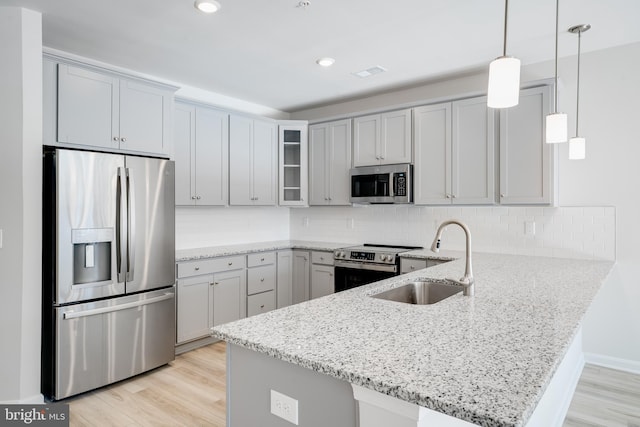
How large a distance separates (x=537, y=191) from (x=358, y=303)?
7.80 feet

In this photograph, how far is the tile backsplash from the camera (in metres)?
3.35

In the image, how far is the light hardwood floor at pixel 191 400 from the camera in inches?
98.2

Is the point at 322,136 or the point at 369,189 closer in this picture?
the point at 369,189

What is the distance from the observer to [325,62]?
11.7 ft

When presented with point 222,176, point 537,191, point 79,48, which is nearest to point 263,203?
point 222,176

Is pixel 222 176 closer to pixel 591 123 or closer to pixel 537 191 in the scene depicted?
pixel 537 191

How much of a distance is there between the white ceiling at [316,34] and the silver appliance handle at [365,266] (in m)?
1.97

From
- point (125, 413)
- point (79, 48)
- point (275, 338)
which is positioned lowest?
point (125, 413)

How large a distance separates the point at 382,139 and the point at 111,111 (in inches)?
105

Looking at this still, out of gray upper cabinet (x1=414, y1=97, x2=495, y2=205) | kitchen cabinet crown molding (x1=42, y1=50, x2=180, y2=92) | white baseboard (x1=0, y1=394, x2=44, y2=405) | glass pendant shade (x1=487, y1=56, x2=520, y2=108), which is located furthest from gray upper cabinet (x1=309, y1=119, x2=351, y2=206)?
white baseboard (x1=0, y1=394, x2=44, y2=405)

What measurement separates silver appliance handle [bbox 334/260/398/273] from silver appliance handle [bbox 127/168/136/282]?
2.11 m

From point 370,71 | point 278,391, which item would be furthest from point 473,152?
point 278,391

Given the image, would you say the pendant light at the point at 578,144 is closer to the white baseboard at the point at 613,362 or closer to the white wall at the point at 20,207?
the white baseboard at the point at 613,362

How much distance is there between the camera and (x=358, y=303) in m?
1.81
